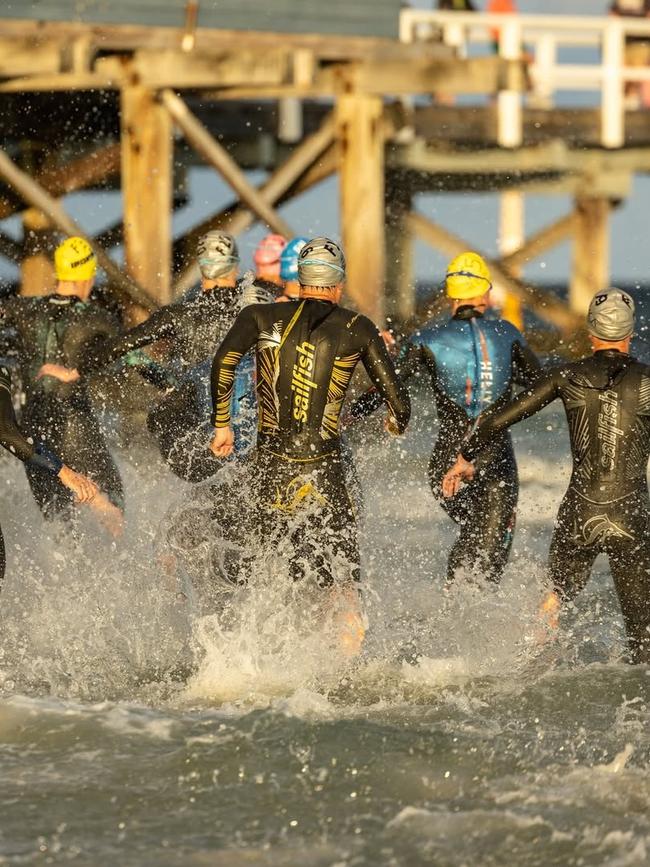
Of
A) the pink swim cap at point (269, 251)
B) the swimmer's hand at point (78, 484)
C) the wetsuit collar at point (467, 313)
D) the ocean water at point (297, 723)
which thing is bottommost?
the ocean water at point (297, 723)

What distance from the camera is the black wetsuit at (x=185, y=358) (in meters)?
9.30

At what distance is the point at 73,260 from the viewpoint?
10133mm

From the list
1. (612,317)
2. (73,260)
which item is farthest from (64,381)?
(612,317)

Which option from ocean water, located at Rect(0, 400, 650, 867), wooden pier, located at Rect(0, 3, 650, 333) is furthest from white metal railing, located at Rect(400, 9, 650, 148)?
ocean water, located at Rect(0, 400, 650, 867)

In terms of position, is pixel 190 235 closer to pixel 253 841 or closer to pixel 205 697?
pixel 205 697

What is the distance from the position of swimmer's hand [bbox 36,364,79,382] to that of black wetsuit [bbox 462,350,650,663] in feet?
9.35

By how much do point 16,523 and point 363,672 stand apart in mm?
4296

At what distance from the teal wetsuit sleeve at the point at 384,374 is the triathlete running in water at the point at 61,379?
244 centimetres

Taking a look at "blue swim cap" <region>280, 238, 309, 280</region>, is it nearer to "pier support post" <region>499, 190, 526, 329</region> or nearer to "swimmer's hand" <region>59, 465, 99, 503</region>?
"swimmer's hand" <region>59, 465, 99, 503</region>

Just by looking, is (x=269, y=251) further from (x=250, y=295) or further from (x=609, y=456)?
(x=609, y=456)

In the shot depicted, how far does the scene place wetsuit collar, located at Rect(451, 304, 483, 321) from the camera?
919 centimetres

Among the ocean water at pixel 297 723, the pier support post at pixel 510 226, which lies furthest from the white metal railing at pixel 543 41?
the ocean water at pixel 297 723

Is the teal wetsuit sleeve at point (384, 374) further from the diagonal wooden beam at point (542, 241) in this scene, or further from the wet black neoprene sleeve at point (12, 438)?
the diagonal wooden beam at point (542, 241)

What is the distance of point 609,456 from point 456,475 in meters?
0.94
